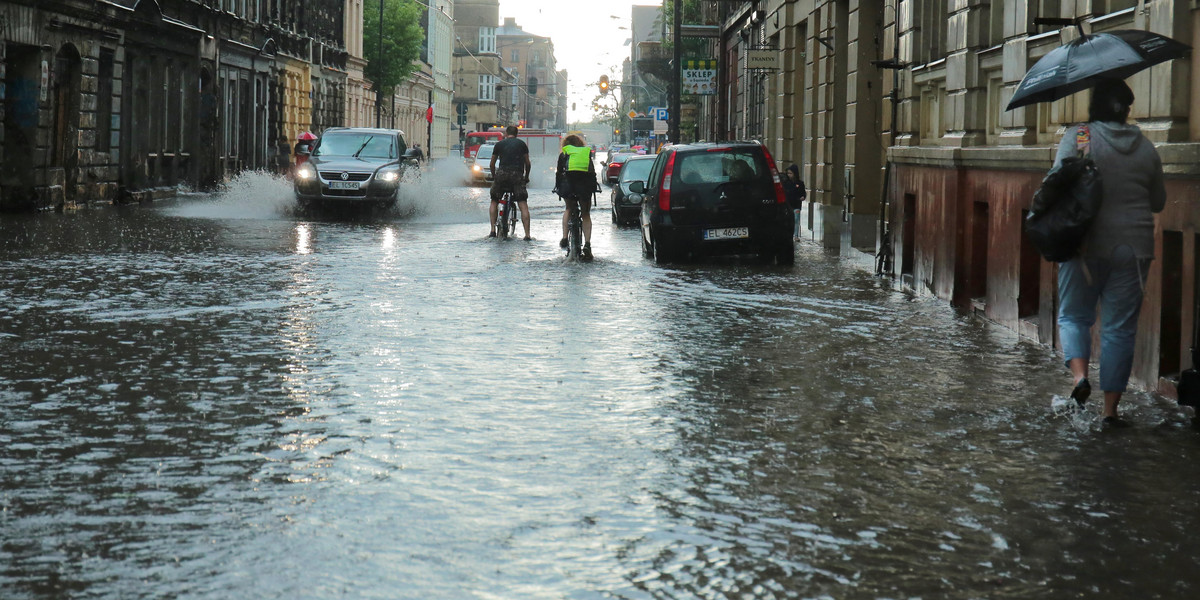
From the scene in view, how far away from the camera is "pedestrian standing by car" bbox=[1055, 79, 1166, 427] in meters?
7.64

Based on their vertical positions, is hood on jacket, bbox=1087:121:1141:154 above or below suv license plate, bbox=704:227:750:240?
above

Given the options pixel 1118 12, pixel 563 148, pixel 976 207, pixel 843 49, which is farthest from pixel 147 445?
pixel 843 49

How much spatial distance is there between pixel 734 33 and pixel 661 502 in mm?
41009

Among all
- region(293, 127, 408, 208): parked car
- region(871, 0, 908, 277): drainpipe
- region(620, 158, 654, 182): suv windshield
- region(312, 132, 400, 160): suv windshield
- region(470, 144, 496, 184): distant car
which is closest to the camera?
region(871, 0, 908, 277): drainpipe

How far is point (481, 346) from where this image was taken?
10164 mm

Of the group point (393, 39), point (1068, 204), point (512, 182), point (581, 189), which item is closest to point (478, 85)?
point (393, 39)

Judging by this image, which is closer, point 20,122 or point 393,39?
point 20,122

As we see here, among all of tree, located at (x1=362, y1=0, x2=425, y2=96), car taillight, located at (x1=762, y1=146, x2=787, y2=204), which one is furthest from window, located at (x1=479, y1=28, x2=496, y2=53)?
car taillight, located at (x1=762, y1=146, x2=787, y2=204)

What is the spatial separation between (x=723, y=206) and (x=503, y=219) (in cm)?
521

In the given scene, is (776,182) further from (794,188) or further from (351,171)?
(351,171)

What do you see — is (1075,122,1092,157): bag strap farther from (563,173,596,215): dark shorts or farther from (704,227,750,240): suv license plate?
(563,173,596,215): dark shorts

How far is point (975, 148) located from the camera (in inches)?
523

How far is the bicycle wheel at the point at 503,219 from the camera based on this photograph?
76.3 feet

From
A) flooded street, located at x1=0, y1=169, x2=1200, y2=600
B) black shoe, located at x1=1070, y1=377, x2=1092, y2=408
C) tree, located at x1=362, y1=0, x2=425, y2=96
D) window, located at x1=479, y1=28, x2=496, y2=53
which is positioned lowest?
flooded street, located at x1=0, y1=169, x2=1200, y2=600
